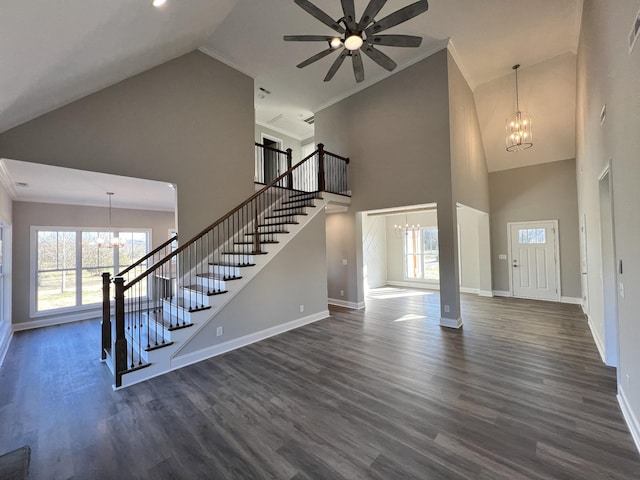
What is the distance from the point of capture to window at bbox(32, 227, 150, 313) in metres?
5.84

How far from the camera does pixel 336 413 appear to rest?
2600 millimetres

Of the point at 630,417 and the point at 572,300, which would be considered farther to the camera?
the point at 572,300

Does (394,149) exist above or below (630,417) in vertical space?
above

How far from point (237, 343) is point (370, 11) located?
15.2ft

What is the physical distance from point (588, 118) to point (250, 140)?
5835 mm

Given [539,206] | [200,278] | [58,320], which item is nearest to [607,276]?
[539,206]

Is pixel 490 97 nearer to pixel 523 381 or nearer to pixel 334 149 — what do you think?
pixel 334 149

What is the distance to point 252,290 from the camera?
454cm

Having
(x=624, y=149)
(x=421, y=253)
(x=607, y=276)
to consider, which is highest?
(x=624, y=149)

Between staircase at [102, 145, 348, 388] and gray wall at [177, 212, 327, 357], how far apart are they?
14 centimetres

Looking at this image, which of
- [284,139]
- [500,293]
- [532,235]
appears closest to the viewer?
[532,235]

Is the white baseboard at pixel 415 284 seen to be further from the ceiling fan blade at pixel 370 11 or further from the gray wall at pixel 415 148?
the ceiling fan blade at pixel 370 11

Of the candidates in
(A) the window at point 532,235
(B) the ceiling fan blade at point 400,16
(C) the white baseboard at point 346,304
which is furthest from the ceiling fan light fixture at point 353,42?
(A) the window at point 532,235

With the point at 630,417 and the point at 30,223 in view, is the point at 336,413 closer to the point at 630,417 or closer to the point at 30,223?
the point at 630,417
